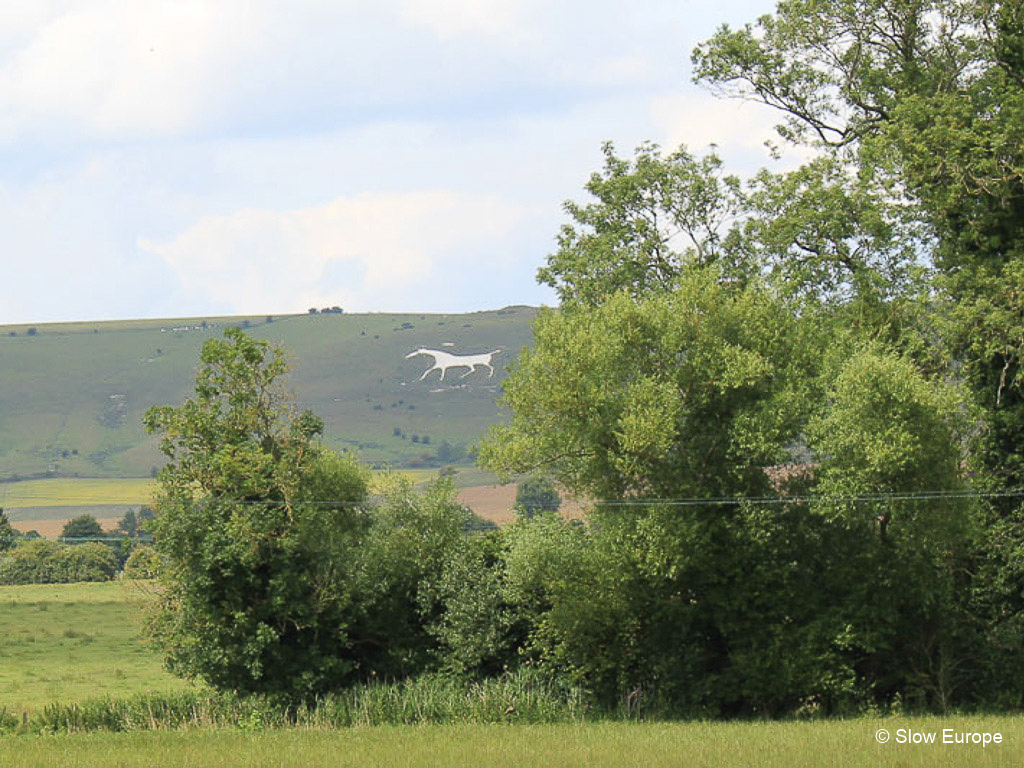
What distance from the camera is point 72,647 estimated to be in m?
65.8

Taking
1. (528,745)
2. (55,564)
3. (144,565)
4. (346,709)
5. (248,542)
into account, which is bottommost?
(55,564)

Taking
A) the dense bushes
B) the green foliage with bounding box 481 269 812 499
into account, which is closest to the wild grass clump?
the green foliage with bounding box 481 269 812 499

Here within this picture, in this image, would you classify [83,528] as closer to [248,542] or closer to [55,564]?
[55,564]

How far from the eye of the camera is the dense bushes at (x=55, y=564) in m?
99.0

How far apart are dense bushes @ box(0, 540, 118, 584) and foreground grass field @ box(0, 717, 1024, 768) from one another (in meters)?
64.5

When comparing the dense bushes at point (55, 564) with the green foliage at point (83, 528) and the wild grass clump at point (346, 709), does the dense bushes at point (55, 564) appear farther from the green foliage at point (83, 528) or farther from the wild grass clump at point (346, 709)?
the wild grass clump at point (346, 709)

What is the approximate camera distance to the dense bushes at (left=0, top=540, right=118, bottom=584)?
99.0 m

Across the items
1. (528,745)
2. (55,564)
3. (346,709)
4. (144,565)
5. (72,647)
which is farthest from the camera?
(55,564)

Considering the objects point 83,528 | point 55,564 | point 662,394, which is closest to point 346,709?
point 662,394

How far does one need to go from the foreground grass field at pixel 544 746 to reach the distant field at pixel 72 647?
4.38 m

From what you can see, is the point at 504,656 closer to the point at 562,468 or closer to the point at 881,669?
the point at 562,468

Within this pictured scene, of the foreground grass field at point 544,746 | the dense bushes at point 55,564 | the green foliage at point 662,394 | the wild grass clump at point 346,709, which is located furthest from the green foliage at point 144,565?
the dense bushes at point 55,564

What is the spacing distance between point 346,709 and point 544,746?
10.9m

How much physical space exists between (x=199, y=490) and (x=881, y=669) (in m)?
21.3
